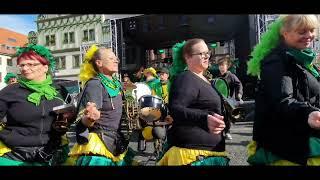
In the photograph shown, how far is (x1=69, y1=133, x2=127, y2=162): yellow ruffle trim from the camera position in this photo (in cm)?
273

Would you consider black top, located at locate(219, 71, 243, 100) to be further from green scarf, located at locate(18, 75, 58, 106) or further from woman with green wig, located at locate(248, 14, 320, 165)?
woman with green wig, located at locate(248, 14, 320, 165)

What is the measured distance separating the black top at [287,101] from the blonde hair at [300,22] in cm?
13

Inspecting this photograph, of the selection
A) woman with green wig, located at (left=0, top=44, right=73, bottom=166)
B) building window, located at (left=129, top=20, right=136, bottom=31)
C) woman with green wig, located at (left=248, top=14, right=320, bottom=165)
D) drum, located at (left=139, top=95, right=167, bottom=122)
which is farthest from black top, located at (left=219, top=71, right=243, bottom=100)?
building window, located at (left=129, top=20, right=136, bottom=31)

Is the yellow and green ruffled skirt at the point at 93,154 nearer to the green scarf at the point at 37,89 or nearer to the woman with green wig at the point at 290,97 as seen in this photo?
the green scarf at the point at 37,89

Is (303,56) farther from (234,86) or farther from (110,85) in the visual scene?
(234,86)

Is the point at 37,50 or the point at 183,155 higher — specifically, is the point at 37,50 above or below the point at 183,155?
above

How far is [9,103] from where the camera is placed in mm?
2787

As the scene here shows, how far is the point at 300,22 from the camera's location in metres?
2.14

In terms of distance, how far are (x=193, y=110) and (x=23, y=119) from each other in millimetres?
1190

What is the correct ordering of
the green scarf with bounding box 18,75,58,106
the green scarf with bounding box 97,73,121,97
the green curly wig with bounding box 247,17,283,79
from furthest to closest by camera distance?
1. the green scarf with bounding box 97,73,121,97
2. the green scarf with bounding box 18,75,58,106
3. the green curly wig with bounding box 247,17,283,79

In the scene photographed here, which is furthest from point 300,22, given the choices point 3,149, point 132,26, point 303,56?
point 132,26

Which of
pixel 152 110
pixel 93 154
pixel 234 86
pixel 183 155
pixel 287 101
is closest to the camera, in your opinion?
pixel 287 101

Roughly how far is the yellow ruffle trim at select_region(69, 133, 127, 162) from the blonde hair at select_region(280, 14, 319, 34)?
1.46m
